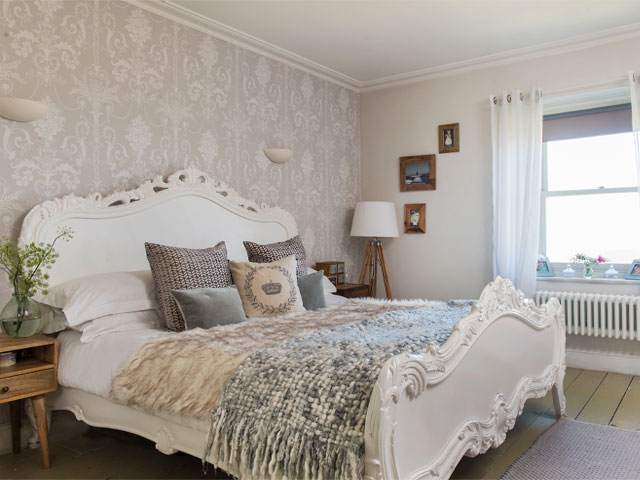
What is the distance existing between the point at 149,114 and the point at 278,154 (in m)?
1.12

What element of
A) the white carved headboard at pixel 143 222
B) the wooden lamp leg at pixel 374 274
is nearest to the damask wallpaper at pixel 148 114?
the white carved headboard at pixel 143 222

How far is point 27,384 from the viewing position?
2.33 metres

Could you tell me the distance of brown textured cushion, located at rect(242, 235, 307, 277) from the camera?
329cm

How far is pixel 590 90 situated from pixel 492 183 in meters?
0.98

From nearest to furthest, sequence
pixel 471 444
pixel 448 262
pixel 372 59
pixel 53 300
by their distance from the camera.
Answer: pixel 471 444 < pixel 53 300 < pixel 372 59 < pixel 448 262

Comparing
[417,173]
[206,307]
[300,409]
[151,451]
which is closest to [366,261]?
[417,173]

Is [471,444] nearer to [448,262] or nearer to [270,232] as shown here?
[270,232]

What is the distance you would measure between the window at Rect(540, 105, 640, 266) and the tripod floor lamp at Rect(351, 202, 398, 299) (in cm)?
127

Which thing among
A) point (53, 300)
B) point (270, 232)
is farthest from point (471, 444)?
point (270, 232)

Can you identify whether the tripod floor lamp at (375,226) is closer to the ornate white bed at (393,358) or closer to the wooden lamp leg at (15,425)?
the ornate white bed at (393,358)

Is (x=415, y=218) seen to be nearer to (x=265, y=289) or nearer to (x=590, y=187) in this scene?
(x=590, y=187)

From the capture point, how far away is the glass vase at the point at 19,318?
7.67ft

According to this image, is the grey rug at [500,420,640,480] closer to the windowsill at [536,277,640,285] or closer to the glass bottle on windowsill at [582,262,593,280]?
the windowsill at [536,277,640,285]

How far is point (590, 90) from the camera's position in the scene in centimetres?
393
